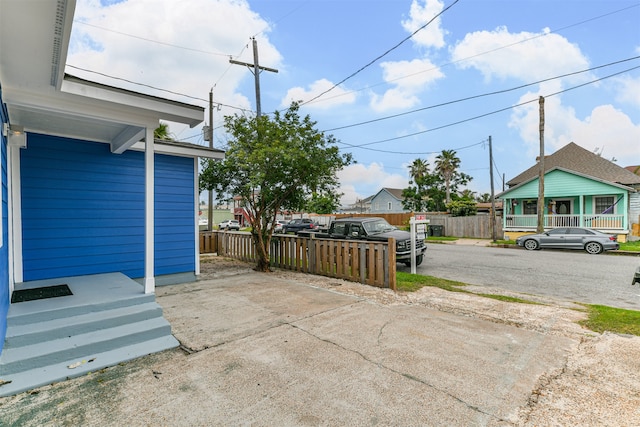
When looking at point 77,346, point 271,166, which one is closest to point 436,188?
point 271,166

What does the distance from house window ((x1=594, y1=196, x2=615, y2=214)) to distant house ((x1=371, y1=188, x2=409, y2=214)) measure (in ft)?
79.1

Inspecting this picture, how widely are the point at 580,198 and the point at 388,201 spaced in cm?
2693

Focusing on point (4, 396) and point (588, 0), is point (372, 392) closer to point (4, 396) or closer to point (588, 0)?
point (4, 396)

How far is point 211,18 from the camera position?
10047 mm

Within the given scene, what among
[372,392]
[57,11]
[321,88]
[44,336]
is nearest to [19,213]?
[44,336]

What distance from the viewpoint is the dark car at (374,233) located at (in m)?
8.66

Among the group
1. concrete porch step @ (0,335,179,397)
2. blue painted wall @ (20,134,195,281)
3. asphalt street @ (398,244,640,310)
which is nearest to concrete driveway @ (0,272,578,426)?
concrete porch step @ (0,335,179,397)

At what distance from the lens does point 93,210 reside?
17.9 ft

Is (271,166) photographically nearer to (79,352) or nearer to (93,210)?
(93,210)

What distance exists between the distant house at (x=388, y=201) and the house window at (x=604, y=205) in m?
24.1

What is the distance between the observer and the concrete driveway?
2.21 m

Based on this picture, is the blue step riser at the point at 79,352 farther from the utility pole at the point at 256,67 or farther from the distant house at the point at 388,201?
the distant house at the point at 388,201

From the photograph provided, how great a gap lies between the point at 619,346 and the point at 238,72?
14386 millimetres

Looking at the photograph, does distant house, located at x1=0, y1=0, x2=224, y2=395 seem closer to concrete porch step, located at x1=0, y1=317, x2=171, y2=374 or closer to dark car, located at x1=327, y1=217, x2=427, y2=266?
concrete porch step, located at x1=0, y1=317, x2=171, y2=374
